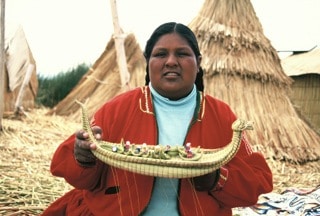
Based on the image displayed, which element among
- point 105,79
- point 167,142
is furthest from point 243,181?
point 105,79

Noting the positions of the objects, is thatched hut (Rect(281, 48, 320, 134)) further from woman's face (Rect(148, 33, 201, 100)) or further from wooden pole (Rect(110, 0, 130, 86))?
woman's face (Rect(148, 33, 201, 100))

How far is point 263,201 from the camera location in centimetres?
394

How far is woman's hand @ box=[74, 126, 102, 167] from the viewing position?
63.5 inches

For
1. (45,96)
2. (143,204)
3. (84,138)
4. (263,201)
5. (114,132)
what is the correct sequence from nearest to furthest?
(84,138), (143,204), (114,132), (263,201), (45,96)

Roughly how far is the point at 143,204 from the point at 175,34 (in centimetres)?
72

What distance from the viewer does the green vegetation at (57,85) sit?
563 inches

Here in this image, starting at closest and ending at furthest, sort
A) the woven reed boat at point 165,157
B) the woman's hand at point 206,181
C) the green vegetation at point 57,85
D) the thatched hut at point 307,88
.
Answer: the woven reed boat at point 165,157 → the woman's hand at point 206,181 → the thatched hut at point 307,88 → the green vegetation at point 57,85

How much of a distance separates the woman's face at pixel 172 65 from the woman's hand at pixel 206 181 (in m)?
0.38

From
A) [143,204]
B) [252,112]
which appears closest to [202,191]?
[143,204]

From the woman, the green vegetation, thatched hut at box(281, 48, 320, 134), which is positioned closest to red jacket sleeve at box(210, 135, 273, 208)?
the woman

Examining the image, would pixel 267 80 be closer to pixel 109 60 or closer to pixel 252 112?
pixel 252 112

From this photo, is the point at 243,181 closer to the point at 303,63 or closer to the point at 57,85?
the point at 303,63

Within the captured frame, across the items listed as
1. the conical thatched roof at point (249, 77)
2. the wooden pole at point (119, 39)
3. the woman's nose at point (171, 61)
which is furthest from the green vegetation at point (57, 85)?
the woman's nose at point (171, 61)

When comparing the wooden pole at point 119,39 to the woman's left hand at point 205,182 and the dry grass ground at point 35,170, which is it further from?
the woman's left hand at point 205,182
